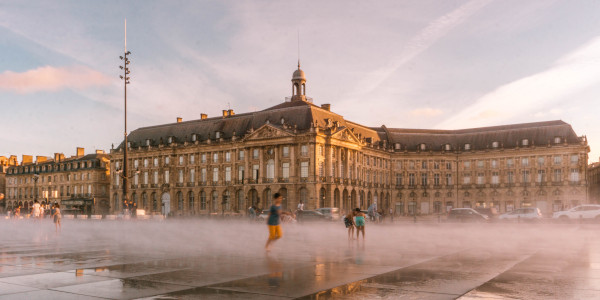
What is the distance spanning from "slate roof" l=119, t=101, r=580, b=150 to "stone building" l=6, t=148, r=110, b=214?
10.1 metres

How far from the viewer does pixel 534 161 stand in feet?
315

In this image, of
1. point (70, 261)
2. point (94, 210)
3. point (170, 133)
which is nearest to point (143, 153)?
point (170, 133)

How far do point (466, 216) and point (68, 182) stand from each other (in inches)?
3587

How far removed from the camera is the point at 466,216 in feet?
162

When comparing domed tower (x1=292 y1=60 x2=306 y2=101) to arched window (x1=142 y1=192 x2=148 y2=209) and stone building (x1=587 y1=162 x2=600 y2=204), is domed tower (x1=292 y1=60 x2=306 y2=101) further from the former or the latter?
stone building (x1=587 y1=162 x2=600 y2=204)

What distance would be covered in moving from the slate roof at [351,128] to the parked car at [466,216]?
32100 mm

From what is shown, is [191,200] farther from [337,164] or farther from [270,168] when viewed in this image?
[337,164]

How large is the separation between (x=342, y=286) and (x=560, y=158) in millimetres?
93515

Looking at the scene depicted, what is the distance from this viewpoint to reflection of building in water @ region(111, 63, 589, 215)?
81000 millimetres

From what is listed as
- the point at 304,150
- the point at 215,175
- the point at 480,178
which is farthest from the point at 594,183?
the point at 215,175

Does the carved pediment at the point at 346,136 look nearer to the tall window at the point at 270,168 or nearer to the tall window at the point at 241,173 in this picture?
the tall window at the point at 270,168

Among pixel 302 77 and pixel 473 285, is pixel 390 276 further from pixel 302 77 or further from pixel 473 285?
pixel 302 77

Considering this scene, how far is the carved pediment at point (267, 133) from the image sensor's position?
81.2m

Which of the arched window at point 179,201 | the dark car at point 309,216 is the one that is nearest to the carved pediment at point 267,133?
the arched window at point 179,201
